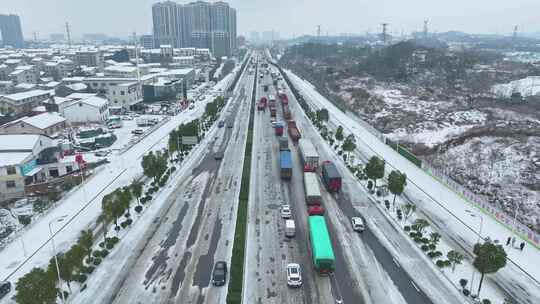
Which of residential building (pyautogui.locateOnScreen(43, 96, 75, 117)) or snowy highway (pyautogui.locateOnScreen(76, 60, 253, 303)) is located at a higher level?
residential building (pyautogui.locateOnScreen(43, 96, 75, 117))

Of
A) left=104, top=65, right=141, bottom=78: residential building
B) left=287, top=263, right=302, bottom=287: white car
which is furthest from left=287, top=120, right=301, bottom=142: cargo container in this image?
left=104, top=65, right=141, bottom=78: residential building

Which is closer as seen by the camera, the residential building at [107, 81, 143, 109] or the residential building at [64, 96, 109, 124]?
the residential building at [64, 96, 109, 124]

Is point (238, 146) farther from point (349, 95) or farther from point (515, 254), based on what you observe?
point (349, 95)

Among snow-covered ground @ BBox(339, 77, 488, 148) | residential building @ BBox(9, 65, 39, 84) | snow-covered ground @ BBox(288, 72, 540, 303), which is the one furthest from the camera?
residential building @ BBox(9, 65, 39, 84)

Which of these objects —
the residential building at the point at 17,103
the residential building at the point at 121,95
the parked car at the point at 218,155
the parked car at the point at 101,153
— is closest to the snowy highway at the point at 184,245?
the parked car at the point at 218,155

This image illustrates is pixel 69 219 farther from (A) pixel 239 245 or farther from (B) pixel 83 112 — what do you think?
(B) pixel 83 112

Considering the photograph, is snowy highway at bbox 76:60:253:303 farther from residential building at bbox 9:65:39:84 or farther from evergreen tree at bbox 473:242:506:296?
residential building at bbox 9:65:39:84
